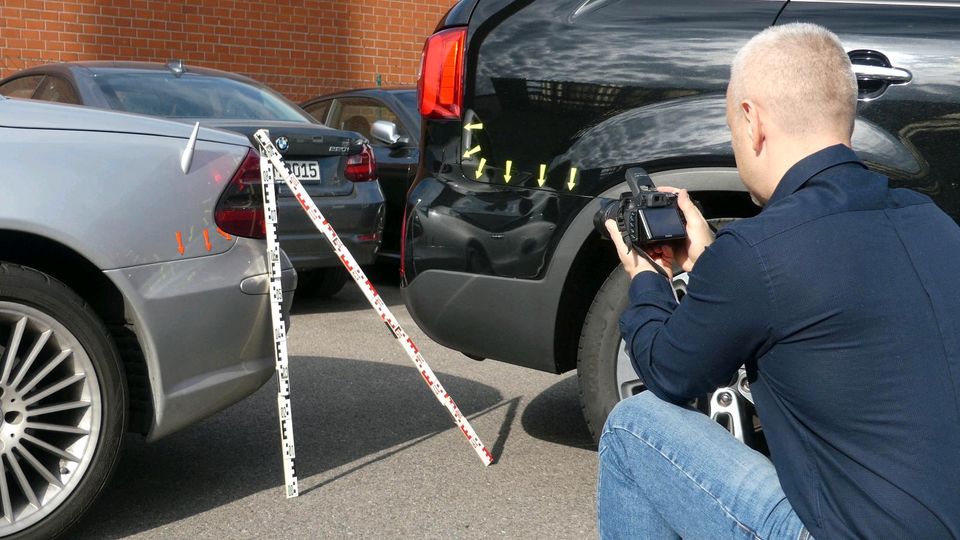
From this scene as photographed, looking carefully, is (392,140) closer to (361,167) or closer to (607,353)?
(361,167)

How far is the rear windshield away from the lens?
655 cm

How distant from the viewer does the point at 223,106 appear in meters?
6.84

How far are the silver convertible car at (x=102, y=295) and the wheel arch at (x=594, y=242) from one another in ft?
3.20

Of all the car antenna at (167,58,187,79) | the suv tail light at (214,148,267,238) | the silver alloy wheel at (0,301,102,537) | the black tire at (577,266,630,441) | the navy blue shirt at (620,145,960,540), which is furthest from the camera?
the car antenna at (167,58,187,79)

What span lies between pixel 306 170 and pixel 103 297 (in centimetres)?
329

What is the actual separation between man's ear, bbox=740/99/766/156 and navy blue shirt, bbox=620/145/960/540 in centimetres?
12

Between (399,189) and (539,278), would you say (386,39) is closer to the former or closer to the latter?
(399,189)

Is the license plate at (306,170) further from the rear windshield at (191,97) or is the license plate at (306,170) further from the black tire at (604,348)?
the black tire at (604,348)

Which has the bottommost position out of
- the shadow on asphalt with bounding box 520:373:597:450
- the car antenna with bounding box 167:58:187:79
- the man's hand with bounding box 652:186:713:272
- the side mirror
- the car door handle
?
the shadow on asphalt with bounding box 520:373:597:450

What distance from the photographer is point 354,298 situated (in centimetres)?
768

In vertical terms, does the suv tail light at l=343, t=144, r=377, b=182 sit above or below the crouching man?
below

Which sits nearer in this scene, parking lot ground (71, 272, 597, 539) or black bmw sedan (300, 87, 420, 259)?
parking lot ground (71, 272, 597, 539)

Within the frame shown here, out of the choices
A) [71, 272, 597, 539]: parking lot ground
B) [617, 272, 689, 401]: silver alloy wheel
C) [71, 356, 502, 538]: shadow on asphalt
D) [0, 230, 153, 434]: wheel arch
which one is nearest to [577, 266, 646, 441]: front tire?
[617, 272, 689, 401]: silver alloy wheel

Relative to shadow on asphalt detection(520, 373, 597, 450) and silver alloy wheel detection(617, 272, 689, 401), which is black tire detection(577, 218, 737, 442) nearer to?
silver alloy wheel detection(617, 272, 689, 401)
